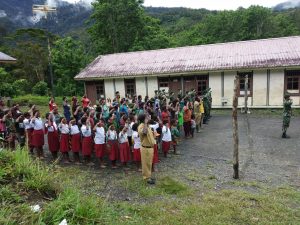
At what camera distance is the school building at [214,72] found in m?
16.6

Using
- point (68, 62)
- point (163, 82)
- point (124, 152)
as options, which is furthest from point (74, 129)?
point (68, 62)

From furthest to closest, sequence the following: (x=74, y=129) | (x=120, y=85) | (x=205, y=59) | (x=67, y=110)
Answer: (x=120, y=85) < (x=205, y=59) < (x=67, y=110) < (x=74, y=129)

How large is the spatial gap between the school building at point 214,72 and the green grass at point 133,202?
11471 millimetres

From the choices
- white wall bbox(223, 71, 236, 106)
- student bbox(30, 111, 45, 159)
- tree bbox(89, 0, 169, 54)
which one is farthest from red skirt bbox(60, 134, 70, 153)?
tree bbox(89, 0, 169, 54)

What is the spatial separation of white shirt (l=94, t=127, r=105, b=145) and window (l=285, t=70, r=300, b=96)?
1271 centimetres

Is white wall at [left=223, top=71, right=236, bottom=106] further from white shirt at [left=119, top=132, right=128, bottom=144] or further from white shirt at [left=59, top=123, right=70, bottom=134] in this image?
white shirt at [left=59, top=123, right=70, bottom=134]

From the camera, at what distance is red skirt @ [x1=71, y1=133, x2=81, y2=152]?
832 cm

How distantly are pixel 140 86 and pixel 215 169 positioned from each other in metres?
12.8

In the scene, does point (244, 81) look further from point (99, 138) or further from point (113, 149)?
point (99, 138)

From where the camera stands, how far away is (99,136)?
7973 millimetres

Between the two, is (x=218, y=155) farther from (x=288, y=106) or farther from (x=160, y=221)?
(x=160, y=221)

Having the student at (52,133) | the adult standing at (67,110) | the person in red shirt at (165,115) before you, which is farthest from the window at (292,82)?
the student at (52,133)

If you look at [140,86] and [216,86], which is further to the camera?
[140,86]

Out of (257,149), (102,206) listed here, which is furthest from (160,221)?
(257,149)
